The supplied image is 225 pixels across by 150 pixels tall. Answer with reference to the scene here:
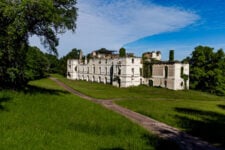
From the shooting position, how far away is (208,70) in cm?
6431

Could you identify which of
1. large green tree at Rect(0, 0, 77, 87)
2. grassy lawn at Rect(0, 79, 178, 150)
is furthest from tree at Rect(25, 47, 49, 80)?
grassy lawn at Rect(0, 79, 178, 150)

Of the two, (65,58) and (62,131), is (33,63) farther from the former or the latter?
(65,58)

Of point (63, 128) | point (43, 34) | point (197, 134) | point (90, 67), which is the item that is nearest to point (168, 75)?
point (90, 67)

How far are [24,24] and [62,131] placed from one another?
35.0ft

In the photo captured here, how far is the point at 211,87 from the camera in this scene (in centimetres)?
6288

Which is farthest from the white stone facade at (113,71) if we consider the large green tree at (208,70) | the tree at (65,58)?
the tree at (65,58)

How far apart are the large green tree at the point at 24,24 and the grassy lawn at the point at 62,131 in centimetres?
556

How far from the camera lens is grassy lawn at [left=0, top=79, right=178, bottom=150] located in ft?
36.9

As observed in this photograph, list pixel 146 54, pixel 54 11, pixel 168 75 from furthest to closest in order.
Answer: pixel 146 54, pixel 168 75, pixel 54 11

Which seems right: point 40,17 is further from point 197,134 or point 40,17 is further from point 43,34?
point 197,134

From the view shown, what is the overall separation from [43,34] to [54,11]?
4205 millimetres

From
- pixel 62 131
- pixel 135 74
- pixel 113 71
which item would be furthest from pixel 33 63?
pixel 62 131

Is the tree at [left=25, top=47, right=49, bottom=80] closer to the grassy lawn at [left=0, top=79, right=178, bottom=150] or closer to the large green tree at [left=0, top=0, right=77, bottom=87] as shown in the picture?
the large green tree at [left=0, top=0, right=77, bottom=87]

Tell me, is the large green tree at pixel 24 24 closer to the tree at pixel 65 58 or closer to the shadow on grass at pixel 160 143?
the shadow on grass at pixel 160 143
